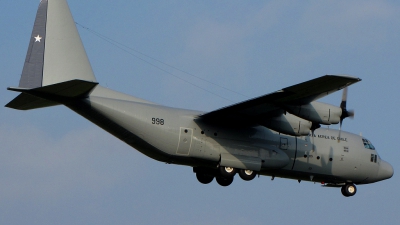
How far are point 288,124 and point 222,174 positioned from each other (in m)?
2.86

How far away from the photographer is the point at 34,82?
22812 mm

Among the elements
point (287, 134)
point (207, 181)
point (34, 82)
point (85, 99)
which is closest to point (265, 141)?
point (287, 134)

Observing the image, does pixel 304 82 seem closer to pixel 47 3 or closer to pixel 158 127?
pixel 158 127

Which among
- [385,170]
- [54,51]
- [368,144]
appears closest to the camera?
[54,51]

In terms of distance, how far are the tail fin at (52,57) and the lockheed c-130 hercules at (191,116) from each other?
27 mm

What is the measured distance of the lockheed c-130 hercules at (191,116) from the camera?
23.3 m

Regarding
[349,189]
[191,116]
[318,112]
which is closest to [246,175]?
[191,116]

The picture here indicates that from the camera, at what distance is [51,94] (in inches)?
891

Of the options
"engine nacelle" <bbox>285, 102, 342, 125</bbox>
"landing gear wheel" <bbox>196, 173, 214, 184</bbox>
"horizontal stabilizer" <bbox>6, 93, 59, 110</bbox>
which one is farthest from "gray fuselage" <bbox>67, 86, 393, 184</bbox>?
"engine nacelle" <bbox>285, 102, 342, 125</bbox>

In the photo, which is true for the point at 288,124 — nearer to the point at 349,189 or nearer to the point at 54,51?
the point at 349,189

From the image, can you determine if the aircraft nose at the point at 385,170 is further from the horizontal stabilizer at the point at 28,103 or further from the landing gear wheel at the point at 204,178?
the horizontal stabilizer at the point at 28,103

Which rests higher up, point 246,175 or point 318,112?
point 318,112

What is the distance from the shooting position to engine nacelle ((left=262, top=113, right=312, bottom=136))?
25.4 metres

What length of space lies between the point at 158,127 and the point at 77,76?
315cm
